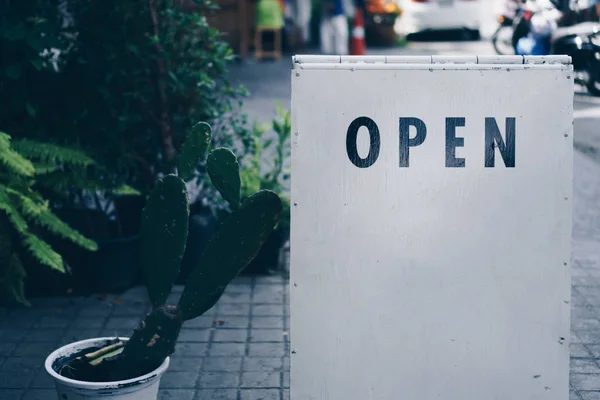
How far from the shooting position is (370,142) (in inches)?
120

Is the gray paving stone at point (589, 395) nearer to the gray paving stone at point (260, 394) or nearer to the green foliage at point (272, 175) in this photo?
the gray paving stone at point (260, 394)

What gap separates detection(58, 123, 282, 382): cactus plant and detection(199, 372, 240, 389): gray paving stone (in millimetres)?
947

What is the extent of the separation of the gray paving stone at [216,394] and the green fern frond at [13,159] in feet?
4.46

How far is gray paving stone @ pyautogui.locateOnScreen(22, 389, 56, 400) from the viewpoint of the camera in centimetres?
427

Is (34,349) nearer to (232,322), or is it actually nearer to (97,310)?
(97,310)

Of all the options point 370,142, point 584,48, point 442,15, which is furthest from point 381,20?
point 370,142

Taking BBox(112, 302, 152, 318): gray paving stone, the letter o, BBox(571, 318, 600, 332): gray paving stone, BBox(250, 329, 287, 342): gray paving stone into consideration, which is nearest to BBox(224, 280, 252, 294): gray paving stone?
BBox(112, 302, 152, 318): gray paving stone

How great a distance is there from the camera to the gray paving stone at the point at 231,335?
502 cm

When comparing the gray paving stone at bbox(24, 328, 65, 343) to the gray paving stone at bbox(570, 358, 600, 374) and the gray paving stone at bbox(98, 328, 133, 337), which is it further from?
the gray paving stone at bbox(570, 358, 600, 374)

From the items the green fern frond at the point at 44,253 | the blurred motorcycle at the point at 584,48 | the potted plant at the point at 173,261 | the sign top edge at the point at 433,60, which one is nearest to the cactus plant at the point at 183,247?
the potted plant at the point at 173,261

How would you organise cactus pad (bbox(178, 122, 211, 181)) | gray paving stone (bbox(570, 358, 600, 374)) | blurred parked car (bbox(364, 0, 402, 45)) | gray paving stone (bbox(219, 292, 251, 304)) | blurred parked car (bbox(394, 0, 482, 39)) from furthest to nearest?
blurred parked car (bbox(364, 0, 402, 45)) < blurred parked car (bbox(394, 0, 482, 39)) < gray paving stone (bbox(219, 292, 251, 304)) < gray paving stone (bbox(570, 358, 600, 374)) < cactus pad (bbox(178, 122, 211, 181))

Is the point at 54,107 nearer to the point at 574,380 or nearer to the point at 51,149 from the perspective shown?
the point at 51,149

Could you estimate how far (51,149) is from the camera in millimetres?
5039

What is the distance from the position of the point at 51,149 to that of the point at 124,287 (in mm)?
1066
